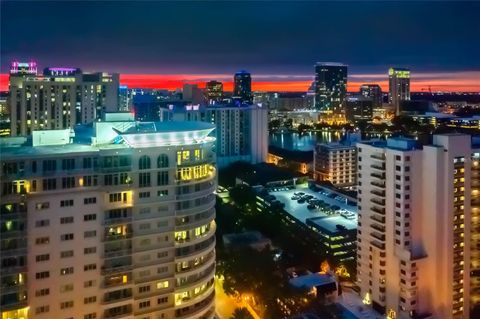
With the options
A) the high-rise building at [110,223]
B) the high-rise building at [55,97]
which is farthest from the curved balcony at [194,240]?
the high-rise building at [55,97]

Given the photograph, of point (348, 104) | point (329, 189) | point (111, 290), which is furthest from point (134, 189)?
point (348, 104)

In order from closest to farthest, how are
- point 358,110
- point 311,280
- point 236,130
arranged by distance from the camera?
point 311,280 < point 236,130 < point 358,110

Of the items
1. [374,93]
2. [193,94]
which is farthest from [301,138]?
[374,93]

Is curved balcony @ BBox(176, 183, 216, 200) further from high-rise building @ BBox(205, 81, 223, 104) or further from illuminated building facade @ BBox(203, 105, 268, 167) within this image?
high-rise building @ BBox(205, 81, 223, 104)

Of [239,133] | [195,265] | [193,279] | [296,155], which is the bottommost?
[193,279]

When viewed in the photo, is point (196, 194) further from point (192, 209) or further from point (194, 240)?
point (194, 240)

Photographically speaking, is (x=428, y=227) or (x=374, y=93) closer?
(x=428, y=227)

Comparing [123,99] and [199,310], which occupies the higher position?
[123,99]

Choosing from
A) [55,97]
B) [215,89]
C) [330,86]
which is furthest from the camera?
[330,86]
